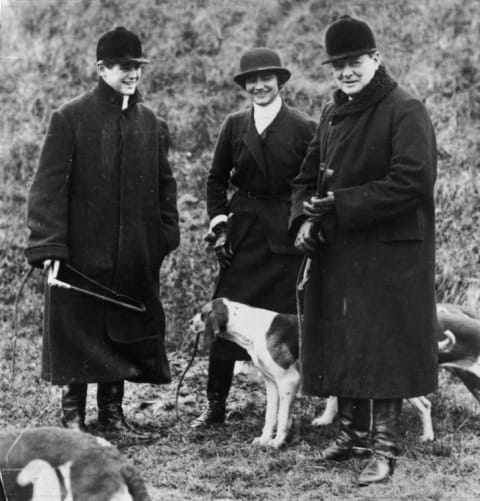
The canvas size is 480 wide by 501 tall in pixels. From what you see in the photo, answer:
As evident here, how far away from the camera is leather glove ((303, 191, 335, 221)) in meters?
4.70

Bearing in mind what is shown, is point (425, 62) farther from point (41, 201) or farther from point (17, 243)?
point (41, 201)

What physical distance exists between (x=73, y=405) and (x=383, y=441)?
2.13m

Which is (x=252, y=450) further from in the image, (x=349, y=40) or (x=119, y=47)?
(x=119, y=47)

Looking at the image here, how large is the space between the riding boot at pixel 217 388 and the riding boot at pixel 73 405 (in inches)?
34.7

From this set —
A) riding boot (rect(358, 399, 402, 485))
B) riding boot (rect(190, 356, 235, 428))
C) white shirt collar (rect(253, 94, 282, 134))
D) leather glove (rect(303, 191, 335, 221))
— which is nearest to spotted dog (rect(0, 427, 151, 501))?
riding boot (rect(358, 399, 402, 485))

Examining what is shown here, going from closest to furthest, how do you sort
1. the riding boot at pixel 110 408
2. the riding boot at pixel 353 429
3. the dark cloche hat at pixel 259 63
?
the riding boot at pixel 353 429
the dark cloche hat at pixel 259 63
the riding boot at pixel 110 408

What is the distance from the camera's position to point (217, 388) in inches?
242

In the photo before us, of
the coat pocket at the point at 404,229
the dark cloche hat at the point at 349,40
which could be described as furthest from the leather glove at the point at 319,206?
the dark cloche hat at the point at 349,40

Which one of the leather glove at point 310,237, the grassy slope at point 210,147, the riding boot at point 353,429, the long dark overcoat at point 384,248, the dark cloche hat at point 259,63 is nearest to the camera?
the long dark overcoat at point 384,248

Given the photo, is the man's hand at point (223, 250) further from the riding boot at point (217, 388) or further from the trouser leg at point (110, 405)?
the trouser leg at point (110, 405)

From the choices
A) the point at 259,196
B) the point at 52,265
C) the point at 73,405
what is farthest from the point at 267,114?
the point at 73,405

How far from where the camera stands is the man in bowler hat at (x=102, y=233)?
5.48m

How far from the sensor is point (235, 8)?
11297mm

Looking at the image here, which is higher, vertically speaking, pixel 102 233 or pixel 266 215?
pixel 266 215
